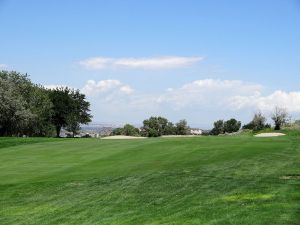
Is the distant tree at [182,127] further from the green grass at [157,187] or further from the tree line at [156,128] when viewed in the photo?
the green grass at [157,187]

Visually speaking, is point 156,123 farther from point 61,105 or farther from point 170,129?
point 61,105

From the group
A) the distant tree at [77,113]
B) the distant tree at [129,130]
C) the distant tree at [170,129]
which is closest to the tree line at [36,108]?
the distant tree at [77,113]

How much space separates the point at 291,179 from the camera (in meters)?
15.6

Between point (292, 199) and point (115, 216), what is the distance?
459 cm

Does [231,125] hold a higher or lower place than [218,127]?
higher

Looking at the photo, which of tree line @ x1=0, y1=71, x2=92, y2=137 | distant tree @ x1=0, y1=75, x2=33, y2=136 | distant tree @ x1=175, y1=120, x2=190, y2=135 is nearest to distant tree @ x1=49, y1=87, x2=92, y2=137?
tree line @ x1=0, y1=71, x2=92, y2=137

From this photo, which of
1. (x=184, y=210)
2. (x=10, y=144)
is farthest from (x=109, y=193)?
(x=10, y=144)

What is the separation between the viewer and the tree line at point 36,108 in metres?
71.4

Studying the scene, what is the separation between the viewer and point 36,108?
76125mm

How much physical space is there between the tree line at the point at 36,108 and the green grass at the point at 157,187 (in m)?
46.5

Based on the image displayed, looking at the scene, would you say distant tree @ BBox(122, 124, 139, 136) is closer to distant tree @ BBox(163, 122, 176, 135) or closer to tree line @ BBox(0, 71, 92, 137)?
distant tree @ BBox(163, 122, 176, 135)

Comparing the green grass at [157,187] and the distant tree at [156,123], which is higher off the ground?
the distant tree at [156,123]

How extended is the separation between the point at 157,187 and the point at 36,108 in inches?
2498

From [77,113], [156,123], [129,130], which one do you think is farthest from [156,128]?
Result: [77,113]
